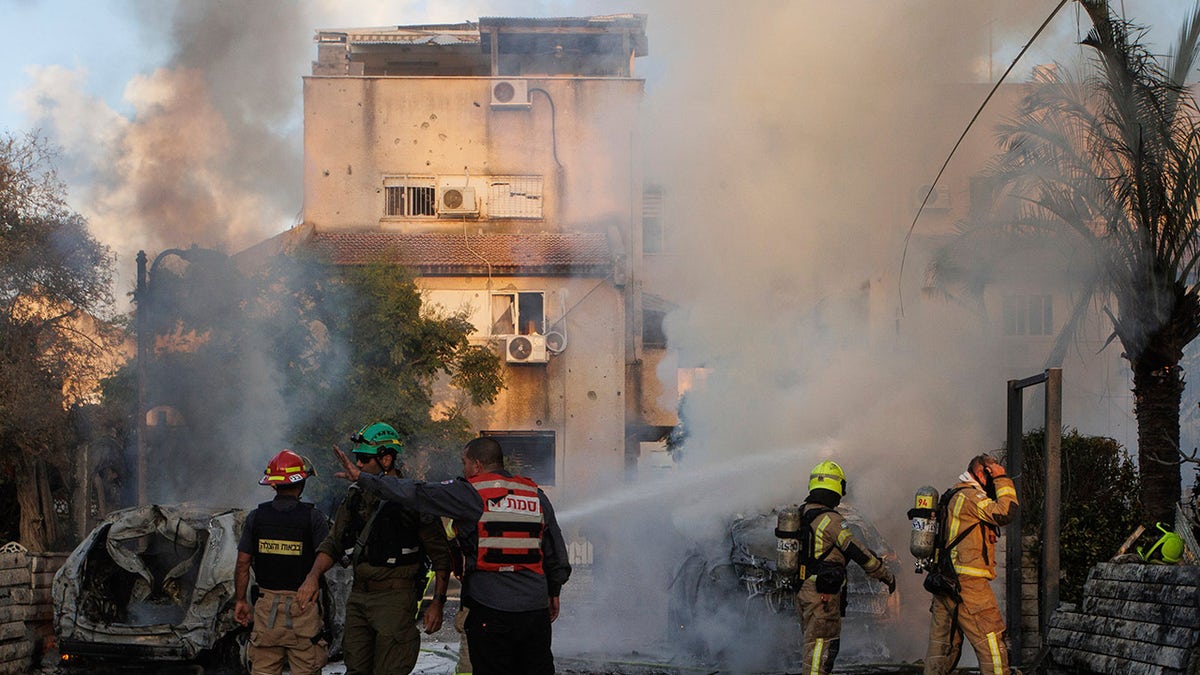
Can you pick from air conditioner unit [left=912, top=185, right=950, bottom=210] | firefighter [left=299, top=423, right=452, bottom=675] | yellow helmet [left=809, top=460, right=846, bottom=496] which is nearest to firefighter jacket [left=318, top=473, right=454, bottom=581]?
firefighter [left=299, top=423, right=452, bottom=675]

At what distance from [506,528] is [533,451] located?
2132 cm

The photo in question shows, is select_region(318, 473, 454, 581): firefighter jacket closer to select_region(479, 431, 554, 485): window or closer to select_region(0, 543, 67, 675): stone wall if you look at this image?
select_region(0, 543, 67, 675): stone wall

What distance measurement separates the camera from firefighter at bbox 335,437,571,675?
24.3ft

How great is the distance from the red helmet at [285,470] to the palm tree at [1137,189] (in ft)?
27.0

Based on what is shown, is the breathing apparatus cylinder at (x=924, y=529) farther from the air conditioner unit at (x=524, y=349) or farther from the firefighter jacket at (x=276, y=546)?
the air conditioner unit at (x=524, y=349)

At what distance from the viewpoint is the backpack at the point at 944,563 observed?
371 inches

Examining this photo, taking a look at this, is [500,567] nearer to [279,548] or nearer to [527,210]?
[279,548]

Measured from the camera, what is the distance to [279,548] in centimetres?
861

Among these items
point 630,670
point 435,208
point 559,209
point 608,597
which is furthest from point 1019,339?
point 435,208

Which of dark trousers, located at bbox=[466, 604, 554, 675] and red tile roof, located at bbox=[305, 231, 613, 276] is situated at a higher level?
red tile roof, located at bbox=[305, 231, 613, 276]

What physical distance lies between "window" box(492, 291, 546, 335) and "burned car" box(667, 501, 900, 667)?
55.7 feet

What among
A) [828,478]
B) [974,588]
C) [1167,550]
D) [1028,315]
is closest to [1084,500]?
[1028,315]

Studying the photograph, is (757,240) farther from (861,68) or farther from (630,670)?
(630,670)

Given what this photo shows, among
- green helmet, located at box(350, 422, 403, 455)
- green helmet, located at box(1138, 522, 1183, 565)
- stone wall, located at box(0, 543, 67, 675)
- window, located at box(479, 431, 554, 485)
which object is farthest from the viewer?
window, located at box(479, 431, 554, 485)
